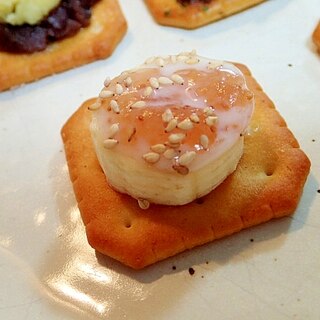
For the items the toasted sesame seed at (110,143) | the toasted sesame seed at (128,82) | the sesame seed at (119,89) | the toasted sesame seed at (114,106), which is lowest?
the toasted sesame seed at (110,143)

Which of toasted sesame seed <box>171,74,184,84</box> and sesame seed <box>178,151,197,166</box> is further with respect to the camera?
toasted sesame seed <box>171,74,184,84</box>

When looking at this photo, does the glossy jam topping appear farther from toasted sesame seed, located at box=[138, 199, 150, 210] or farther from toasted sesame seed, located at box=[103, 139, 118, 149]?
toasted sesame seed, located at box=[138, 199, 150, 210]

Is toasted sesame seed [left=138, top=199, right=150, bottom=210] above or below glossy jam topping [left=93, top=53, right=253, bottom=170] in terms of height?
below

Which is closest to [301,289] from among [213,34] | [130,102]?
[130,102]

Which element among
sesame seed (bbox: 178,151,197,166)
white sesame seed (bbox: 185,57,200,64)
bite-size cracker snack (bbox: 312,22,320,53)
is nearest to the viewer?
sesame seed (bbox: 178,151,197,166)

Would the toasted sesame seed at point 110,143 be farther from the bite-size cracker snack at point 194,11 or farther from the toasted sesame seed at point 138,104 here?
the bite-size cracker snack at point 194,11

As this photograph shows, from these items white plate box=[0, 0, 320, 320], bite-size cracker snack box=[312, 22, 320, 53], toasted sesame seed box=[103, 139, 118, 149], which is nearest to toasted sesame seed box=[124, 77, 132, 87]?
toasted sesame seed box=[103, 139, 118, 149]

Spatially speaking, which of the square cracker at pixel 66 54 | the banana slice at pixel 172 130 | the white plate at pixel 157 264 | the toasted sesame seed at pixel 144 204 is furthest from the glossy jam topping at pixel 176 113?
the square cracker at pixel 66 54

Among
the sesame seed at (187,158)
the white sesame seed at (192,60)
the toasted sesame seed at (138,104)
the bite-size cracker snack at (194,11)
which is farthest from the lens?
the bite-size cracker snack at (194,11)

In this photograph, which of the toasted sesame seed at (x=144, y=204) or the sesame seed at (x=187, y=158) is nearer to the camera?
the sesame seed at (x=187, y=158)
